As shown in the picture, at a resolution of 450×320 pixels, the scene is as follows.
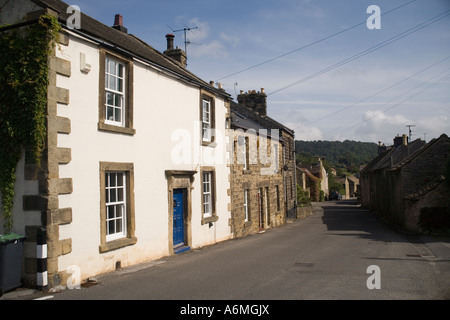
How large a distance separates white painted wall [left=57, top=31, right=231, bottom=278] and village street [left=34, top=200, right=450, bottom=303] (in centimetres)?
66

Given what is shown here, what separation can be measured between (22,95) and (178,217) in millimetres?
6499

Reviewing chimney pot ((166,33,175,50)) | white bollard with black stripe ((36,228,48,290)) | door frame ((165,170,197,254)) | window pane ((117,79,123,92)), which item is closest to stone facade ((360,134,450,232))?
door frame ((165,170,197,254))

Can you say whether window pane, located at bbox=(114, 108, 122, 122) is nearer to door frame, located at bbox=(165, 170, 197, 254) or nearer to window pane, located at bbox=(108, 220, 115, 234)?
door frame, located at bbox=(165, 170, 197, 254)

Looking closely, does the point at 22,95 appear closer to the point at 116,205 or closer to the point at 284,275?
the point at 116,205

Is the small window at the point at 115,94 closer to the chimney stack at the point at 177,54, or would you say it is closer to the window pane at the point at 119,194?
the window pane at the point at 119,194

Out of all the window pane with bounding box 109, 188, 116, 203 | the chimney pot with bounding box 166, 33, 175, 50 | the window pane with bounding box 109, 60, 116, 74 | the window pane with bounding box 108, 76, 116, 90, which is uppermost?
the chimney pot with bounding box 166, 33, 175, 50

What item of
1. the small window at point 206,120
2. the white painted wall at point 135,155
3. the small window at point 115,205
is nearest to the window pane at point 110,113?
the white painted wall at point 135,155

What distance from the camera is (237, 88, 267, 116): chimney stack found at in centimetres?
2958

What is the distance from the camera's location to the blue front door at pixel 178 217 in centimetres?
1259
